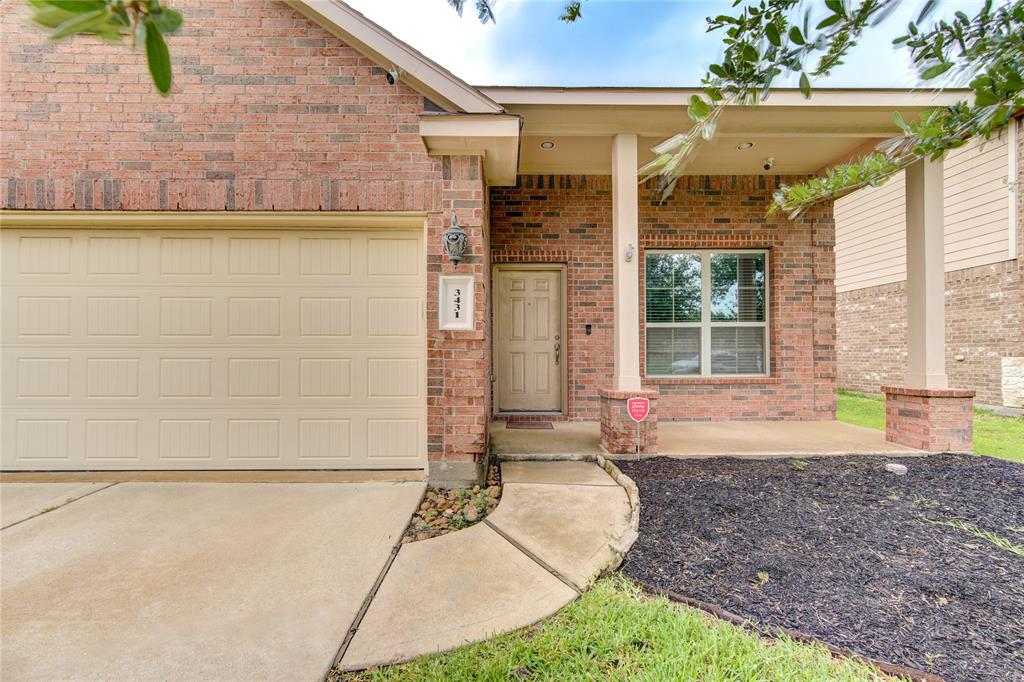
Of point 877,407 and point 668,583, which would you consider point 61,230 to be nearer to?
point 668,583

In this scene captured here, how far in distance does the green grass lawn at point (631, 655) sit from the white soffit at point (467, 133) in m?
3.33

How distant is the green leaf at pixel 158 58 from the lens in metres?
0.66

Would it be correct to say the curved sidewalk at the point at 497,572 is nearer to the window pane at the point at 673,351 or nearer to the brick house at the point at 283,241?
the brick house at the point at 283,241

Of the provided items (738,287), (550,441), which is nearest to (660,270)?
(738,287)

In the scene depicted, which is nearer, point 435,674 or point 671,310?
point 435,674

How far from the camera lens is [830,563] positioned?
223 cm

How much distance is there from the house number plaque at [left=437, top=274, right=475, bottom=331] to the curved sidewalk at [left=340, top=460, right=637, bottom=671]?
4.58ft

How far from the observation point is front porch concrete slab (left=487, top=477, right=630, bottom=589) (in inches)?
89.1

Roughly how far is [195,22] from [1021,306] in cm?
1082

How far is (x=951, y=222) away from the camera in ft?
23.7

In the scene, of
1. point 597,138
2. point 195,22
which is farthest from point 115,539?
point 597,138

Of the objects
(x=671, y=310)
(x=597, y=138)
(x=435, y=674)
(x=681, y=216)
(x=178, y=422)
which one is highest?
(x=597, y=138)

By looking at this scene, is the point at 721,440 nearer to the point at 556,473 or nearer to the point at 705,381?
the point at 705,381

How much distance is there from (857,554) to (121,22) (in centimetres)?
343
